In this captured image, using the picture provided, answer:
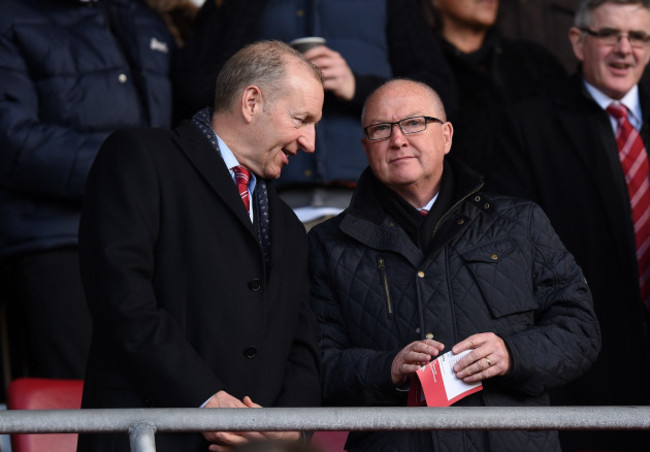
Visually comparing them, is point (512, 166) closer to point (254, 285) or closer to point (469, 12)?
point (469, 12)

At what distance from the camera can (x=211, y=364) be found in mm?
3158

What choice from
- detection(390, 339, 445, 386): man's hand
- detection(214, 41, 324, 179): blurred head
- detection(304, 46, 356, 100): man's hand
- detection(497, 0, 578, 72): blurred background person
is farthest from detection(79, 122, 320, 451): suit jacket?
detection(497, 0, 578, 72): blurred background person

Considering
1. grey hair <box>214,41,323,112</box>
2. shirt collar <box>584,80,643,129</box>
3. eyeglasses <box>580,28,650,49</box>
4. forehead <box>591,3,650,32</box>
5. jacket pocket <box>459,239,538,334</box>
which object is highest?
grey hair <box>214,41,323,112</box>

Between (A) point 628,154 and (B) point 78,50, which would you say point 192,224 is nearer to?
(B) point 78,50

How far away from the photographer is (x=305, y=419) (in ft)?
8.44

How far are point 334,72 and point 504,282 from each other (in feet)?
4.13

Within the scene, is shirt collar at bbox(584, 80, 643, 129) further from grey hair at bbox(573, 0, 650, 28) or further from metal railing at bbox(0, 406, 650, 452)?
metal railing at bbox(0, 406, 650, 452)

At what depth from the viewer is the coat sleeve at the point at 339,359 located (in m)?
3.39

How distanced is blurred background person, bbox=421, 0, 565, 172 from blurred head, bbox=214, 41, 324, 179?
140 cm

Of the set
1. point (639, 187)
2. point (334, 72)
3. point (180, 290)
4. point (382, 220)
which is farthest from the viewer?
point (639, 187)

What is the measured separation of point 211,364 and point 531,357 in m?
0.88

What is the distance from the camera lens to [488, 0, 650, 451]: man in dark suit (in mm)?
4492

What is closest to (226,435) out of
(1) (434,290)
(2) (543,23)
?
(1) (434,290)

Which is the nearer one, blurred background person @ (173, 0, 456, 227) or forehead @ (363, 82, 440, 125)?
forehead @ (363, 82, 440, 125)
